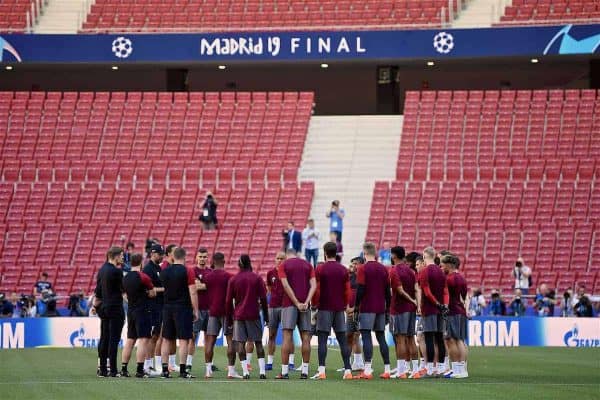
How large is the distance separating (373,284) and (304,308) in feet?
3.81

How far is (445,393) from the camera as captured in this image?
16359 mm

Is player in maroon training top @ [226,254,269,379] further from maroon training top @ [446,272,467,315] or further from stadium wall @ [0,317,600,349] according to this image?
stadium wall @ [0,317,600,349]

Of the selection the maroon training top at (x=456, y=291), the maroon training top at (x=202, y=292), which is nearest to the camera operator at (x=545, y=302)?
the maroon training top at (x=456, y=291)

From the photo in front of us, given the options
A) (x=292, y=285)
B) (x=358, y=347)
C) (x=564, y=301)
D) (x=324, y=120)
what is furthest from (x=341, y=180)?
(x=292, y=285)

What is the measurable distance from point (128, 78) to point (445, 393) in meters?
37.7

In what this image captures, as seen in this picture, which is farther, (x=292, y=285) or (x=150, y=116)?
(x=150, y=116)

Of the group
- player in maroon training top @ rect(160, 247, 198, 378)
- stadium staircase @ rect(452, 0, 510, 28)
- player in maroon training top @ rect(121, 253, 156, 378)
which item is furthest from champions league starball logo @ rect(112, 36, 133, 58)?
player in maroon training top @ rect(160, 247, 198, 378)

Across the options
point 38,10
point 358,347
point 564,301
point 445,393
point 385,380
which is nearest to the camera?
point 445,393

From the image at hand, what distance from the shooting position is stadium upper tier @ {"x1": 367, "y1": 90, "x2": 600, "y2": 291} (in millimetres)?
38219

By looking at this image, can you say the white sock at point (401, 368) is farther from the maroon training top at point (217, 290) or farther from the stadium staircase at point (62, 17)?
the stadium staircase at point (62, 17)

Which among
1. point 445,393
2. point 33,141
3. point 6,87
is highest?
point 6,87

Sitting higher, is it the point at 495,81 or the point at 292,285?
the point at 495,81

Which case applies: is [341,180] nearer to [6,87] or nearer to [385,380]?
[6,87]

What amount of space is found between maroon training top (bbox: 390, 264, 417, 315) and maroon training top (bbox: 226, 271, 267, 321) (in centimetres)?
203
